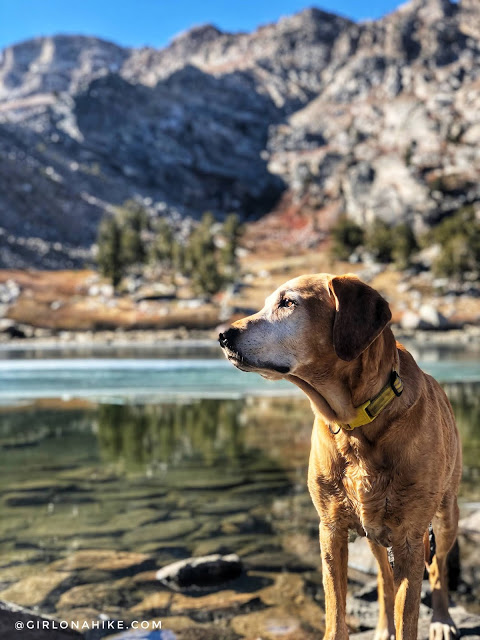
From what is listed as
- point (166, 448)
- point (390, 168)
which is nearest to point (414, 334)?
point (166, 448)

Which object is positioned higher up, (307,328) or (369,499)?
(307,328)

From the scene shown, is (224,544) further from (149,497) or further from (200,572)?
(149,497)

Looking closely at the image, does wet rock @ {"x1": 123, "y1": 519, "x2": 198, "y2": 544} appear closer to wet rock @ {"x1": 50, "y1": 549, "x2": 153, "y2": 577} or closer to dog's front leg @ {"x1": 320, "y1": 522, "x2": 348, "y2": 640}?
wet rock @ {"x1": 50, "y1": 549, "x2": 153, "y2": 577}

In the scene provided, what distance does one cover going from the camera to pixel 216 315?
7456cm

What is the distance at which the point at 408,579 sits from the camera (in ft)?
13.0

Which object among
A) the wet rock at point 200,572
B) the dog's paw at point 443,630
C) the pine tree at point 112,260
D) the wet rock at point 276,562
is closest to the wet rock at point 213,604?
the wet rock at point 200,572

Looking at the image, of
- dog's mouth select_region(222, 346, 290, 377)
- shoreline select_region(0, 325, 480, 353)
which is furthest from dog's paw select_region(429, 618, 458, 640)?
shoreline select_region(0, 325, 480, 353)

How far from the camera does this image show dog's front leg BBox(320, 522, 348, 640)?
413 centimetres

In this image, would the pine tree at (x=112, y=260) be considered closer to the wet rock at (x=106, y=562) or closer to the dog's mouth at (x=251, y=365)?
the wet rock at (x=106, y=562)

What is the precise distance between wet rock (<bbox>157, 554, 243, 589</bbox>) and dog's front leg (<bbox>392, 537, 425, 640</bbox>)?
136 inches

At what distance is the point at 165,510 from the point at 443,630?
17.7ft

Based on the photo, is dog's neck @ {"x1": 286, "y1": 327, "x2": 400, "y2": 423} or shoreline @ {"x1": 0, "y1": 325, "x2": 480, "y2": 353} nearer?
dog's neck @ {"x1": 286, "y1": 327, "x2": 400, "y2": 423}

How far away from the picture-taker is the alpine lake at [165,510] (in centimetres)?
650

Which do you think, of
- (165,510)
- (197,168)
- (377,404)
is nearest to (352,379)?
(377,404)
